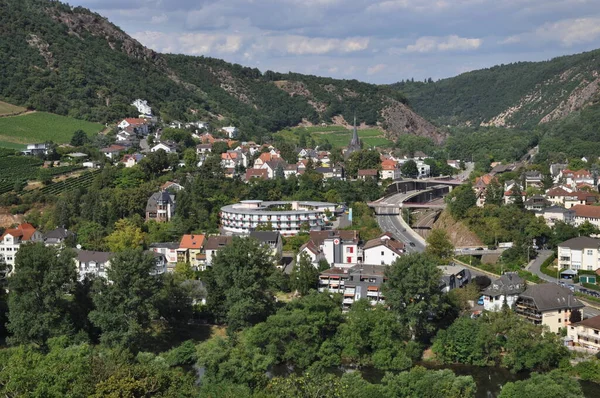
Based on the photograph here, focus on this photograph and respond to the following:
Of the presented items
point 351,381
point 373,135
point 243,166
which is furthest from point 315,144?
point 351,381

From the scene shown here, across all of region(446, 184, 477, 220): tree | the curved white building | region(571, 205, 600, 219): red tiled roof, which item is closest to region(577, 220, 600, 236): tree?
region(571, 205, 600, 219): red tiled roof

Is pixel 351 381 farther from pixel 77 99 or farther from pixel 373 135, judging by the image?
pixel 373 135

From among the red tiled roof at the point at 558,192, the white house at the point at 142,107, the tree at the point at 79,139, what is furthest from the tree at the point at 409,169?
the white house at the point at 142,107

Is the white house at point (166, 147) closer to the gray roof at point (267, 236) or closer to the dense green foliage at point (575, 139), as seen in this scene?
the gray roof at point (267, 236)

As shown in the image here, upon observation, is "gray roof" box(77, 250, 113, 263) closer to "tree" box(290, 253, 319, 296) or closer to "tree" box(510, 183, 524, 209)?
"tree" box(290, 253, 319, 296)

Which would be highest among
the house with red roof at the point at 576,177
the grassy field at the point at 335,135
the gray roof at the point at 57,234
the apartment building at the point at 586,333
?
the grassy field at the point at 335,135

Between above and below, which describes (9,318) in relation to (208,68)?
below
